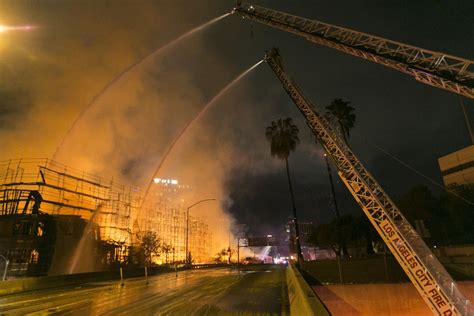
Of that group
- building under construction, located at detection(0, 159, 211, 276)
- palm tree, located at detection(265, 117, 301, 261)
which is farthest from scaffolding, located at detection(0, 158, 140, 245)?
palm tree, located at detection(265, 117, 301, 261)

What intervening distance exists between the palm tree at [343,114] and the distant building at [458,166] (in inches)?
1176

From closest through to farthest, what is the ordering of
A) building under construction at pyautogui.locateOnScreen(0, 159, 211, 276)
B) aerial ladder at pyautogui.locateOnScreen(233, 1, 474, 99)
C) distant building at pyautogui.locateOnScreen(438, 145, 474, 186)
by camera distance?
aerial ladder at pyautogui.locateOnScreen(233, 1, 474, 99) → building under construction at pyautogui.locateOnScreen(0, 159, 211, 276) → distant building at pyautogui.locateOnScreen(438, 145, 474, 186)

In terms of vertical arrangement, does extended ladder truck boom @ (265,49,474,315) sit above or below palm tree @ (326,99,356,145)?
below

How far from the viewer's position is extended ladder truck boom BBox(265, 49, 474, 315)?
546 inches

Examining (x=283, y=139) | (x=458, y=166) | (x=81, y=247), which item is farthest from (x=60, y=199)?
(x=458, y=166)

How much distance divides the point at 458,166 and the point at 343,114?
35598 millimetres

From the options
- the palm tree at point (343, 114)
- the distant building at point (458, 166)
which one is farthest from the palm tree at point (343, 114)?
the distant building at point (458, 166)

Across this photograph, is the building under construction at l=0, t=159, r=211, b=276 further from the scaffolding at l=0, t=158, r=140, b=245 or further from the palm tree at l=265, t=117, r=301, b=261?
the palm tree at l=265, t=117, r=301, b=261

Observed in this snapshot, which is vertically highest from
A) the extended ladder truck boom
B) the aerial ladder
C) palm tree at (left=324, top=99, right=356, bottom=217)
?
palm tree at (left=324, top=99, right=356, bottom=217)

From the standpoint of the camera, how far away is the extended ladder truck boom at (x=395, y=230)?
13859 mm

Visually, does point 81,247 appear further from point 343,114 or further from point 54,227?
point 343,114

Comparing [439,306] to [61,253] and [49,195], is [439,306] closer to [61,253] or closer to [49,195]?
[61,253]

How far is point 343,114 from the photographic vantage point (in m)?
51.2

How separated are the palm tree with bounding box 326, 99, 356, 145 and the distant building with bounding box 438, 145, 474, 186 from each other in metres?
29.9
